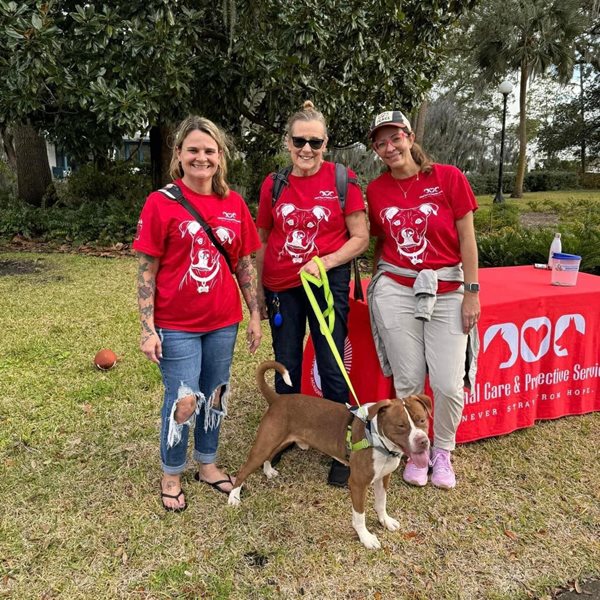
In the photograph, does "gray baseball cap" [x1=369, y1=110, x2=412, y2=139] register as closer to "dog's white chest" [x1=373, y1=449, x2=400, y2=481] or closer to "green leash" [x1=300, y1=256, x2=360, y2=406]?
"green leash" [x1=300, y1=256, x2=360, y2=406]

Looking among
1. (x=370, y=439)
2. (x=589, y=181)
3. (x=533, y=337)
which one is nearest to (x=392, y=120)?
(x=370, y=439)

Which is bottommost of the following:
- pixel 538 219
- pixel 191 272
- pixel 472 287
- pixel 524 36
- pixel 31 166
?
pixel 538 219

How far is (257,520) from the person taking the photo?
3.07m

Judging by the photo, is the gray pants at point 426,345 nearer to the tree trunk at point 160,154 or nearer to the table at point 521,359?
the table at point 521,359

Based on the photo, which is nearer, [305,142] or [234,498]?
[305,142]

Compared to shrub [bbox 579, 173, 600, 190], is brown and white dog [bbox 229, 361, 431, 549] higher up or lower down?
lower down

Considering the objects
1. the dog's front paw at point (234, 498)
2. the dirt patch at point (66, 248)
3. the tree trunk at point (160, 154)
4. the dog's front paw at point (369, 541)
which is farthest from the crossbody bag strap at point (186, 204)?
the tree trunk at point (160, 154)

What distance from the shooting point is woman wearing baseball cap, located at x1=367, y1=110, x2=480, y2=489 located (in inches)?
121

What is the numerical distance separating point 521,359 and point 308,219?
6.94 feet

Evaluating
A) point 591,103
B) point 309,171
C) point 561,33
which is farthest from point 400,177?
point 591,103

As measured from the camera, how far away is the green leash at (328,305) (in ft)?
9.66

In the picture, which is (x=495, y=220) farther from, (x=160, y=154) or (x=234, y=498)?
(x=234, y=498)

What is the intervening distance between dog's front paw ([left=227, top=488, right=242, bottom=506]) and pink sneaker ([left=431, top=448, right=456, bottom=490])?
1.28 m

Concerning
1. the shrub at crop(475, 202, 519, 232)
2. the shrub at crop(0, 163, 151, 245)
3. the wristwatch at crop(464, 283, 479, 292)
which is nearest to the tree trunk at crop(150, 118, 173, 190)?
the shrub at crop(0, 163, 151, 245)
